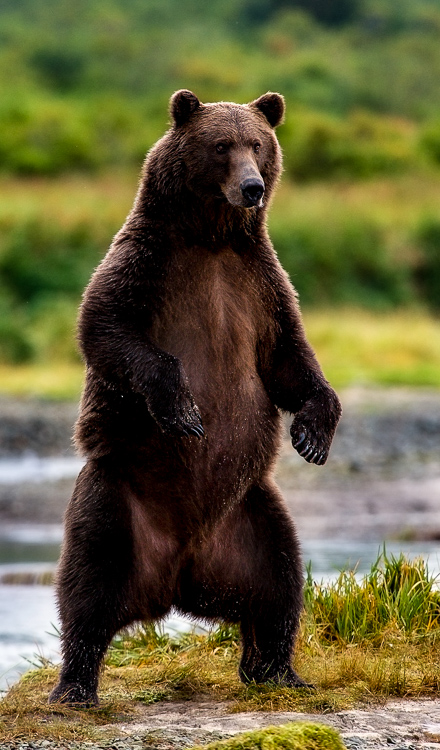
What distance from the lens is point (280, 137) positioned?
41.4 metres

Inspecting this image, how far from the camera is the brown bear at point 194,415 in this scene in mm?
5500

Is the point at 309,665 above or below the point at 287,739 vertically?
above

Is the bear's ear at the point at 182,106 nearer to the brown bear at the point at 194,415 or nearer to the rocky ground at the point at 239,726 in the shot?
the brown bear at the point at 194,415

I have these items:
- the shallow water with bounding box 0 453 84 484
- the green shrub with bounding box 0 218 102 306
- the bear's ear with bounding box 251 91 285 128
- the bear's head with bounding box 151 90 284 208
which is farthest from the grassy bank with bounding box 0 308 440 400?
the bear's head with bounding box 151 90 284 208

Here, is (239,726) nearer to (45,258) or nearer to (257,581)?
(257,581)

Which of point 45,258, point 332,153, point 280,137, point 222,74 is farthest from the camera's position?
point 222,74

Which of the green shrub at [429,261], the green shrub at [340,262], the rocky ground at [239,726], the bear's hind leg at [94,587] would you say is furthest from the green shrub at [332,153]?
the rocky ground at [239,726]

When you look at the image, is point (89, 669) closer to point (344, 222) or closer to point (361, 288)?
point (361, 288)

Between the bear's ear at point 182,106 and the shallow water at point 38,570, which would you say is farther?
the shallow water at point 38,570

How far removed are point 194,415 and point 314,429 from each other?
1.96 feet

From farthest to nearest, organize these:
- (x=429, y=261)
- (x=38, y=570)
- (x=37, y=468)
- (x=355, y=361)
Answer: (x=429, y=261), (x=355, y=361), (x=37, y=468), (x=38, y=570)

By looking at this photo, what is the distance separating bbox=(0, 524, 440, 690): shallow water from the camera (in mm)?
8266

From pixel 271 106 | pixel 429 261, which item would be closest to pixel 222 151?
pixel 271 106

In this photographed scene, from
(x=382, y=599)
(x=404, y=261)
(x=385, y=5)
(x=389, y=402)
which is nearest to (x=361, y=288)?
(x=404, y=261)
